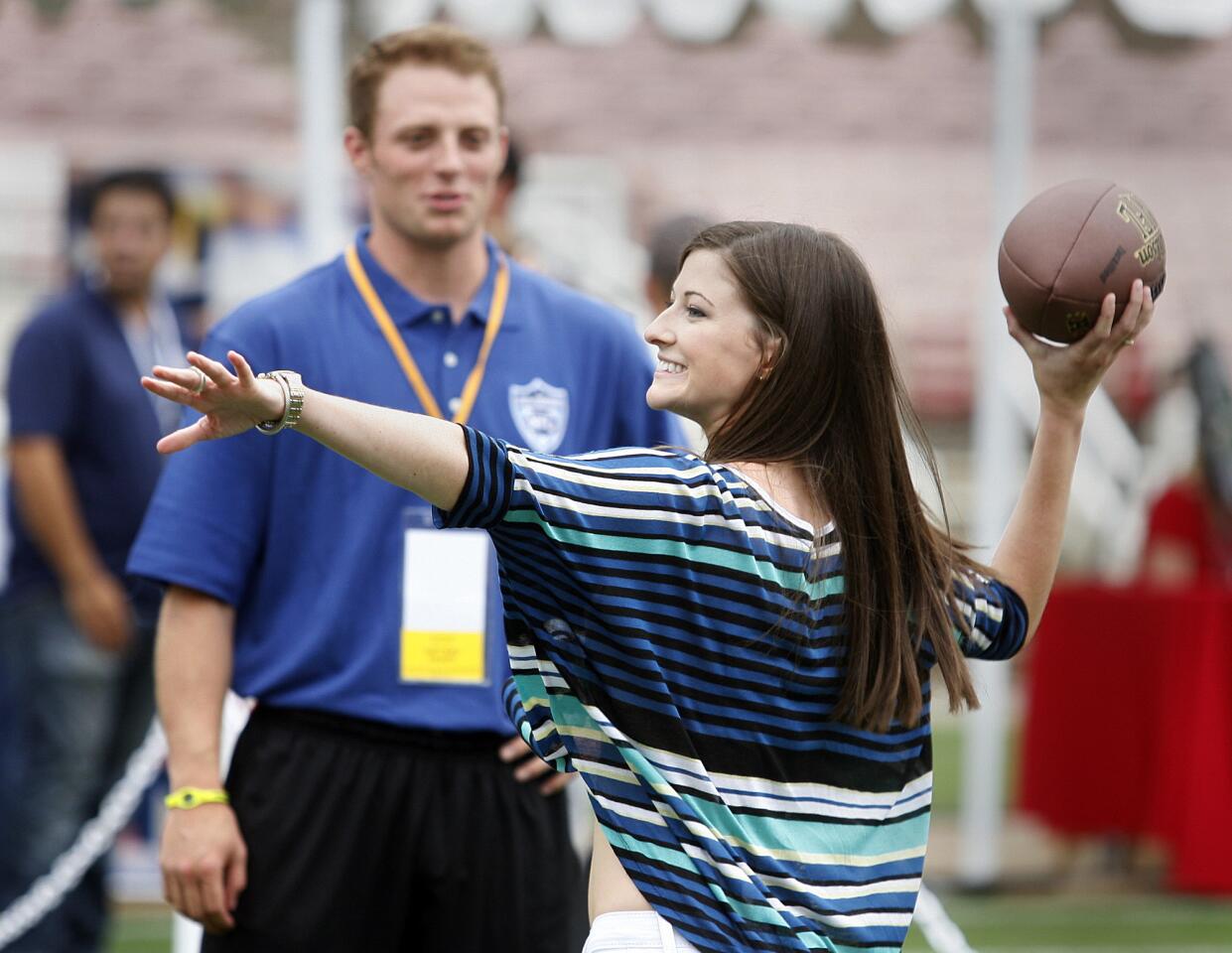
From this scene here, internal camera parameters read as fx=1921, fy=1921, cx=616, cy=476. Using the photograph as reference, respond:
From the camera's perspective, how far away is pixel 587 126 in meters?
16.9

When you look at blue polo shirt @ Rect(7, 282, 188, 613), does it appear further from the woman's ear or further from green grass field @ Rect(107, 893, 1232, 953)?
the woman's ear

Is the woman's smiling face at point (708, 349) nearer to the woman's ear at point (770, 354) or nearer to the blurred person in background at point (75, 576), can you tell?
the woman's ear at point (770, 354)

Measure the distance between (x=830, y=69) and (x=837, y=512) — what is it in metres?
16.2

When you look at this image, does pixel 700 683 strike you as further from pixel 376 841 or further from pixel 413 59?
pixel 413 59

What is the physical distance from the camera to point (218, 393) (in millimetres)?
2164

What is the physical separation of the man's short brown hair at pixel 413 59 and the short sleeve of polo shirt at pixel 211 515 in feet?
1.82

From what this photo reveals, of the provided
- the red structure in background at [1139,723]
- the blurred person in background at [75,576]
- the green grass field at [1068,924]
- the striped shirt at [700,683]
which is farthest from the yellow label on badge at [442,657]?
the red structure in background at [1139,723]


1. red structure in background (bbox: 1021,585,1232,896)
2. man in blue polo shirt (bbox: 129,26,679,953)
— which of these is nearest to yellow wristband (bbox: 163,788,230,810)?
man in blue polo shirt (bbox: 129,26,679,953)

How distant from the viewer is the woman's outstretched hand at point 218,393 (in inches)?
83.6

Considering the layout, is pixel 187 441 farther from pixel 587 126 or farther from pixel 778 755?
pixel 587 126

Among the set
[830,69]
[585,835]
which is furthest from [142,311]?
[830,69]

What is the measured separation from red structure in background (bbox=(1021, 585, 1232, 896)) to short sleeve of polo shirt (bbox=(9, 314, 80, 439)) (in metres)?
3.82

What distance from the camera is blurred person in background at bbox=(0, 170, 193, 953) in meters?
5.58

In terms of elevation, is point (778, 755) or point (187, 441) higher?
point (187, 441)
